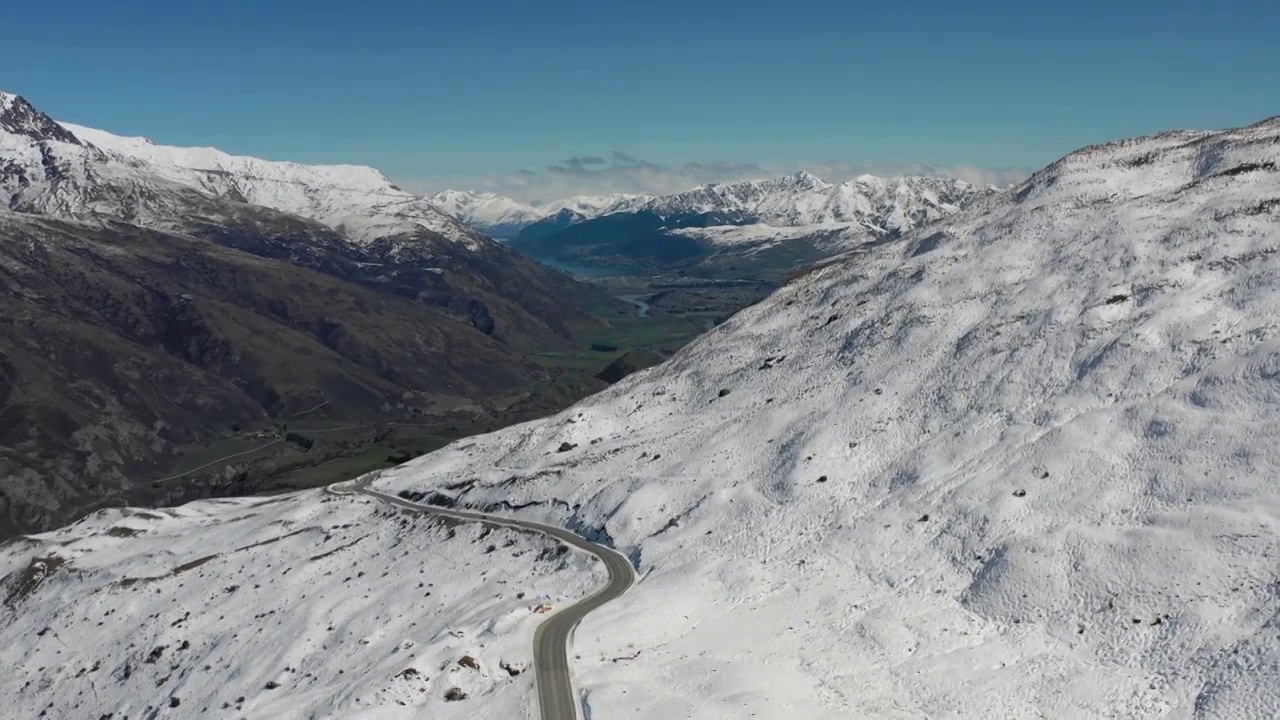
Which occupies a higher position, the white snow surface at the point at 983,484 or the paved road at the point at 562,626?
the white snow surface at the point at 983,484

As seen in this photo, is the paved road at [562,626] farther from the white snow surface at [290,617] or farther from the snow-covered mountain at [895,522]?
the snow-covered mountain at [895,522]

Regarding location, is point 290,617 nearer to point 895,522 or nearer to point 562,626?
point 562,626

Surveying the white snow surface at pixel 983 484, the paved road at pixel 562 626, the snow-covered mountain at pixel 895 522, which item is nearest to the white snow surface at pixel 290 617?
the snow-covered mountain at pixel 895 522

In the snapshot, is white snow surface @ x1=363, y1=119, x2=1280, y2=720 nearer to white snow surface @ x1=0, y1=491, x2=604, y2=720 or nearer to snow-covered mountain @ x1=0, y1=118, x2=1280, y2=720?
snow-covered mountain @ x1=0, y1=118, x2=1280, y2=720

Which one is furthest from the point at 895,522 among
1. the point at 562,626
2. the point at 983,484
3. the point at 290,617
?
the point at 290,617

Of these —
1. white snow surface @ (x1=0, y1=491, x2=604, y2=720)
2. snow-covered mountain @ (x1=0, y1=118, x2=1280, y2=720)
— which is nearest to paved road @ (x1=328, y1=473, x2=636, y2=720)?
white snow surface @ (x1=0, y1=491, x2=604, y2=720)

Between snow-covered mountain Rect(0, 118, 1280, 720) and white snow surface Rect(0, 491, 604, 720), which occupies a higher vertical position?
snow-covered mountain Rect(0, 118, 1280, 720)

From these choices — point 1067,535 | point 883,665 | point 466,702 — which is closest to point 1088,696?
point 883,665

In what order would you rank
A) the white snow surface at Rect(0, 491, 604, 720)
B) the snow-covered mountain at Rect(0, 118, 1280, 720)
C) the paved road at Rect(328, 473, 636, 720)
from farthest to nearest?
the white snow surface at Rect(0, 491, 604, 720) → the paved road at Rect(328, 473, 636, 720) → the snow-covered mountain at Rect(0, 118, 1280, 720)
